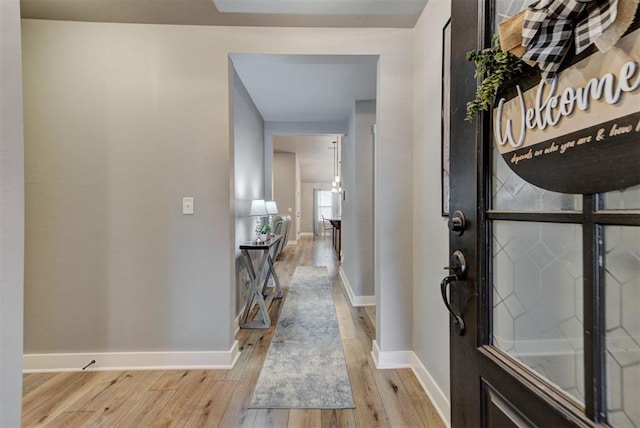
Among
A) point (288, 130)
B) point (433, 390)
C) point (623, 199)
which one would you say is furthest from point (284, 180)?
point (623, 199)

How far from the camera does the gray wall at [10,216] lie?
892mm

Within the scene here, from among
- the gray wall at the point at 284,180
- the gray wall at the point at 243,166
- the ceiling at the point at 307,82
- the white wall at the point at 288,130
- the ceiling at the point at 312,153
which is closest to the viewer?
the ceiling at the point at 307,82

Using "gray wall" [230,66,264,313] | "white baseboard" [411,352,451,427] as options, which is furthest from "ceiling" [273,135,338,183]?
"white baseboard" [411,352,451,427]

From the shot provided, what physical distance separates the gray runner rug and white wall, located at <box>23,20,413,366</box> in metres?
0.41

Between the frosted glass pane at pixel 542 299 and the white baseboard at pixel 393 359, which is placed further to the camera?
the white baseboard at pixel 393 359

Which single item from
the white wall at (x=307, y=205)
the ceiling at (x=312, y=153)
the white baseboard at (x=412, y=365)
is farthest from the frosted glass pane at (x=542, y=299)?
the white wall at (x=307, y=205)

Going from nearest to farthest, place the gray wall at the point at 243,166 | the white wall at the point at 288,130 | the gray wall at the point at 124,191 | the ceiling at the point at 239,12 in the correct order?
the ceiling at the point at 239,12 → the gray wall at the point at 124,191 → the gray wall at the point at 243,166 → the white wall at the point at 288,130

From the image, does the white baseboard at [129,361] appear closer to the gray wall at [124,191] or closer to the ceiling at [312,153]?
the gray wall at [124,191]

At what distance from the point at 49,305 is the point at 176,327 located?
92 centimetres

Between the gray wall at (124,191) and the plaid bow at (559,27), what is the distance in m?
1.92

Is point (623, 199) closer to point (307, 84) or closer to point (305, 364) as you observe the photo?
point (305, 364)

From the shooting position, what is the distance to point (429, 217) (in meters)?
1.83

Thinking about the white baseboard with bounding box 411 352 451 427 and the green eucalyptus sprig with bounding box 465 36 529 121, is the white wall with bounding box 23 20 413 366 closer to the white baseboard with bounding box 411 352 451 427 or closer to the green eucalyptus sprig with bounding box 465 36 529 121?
the white baseboard with bounding box 411 352 451 427

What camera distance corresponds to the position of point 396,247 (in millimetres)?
2105
